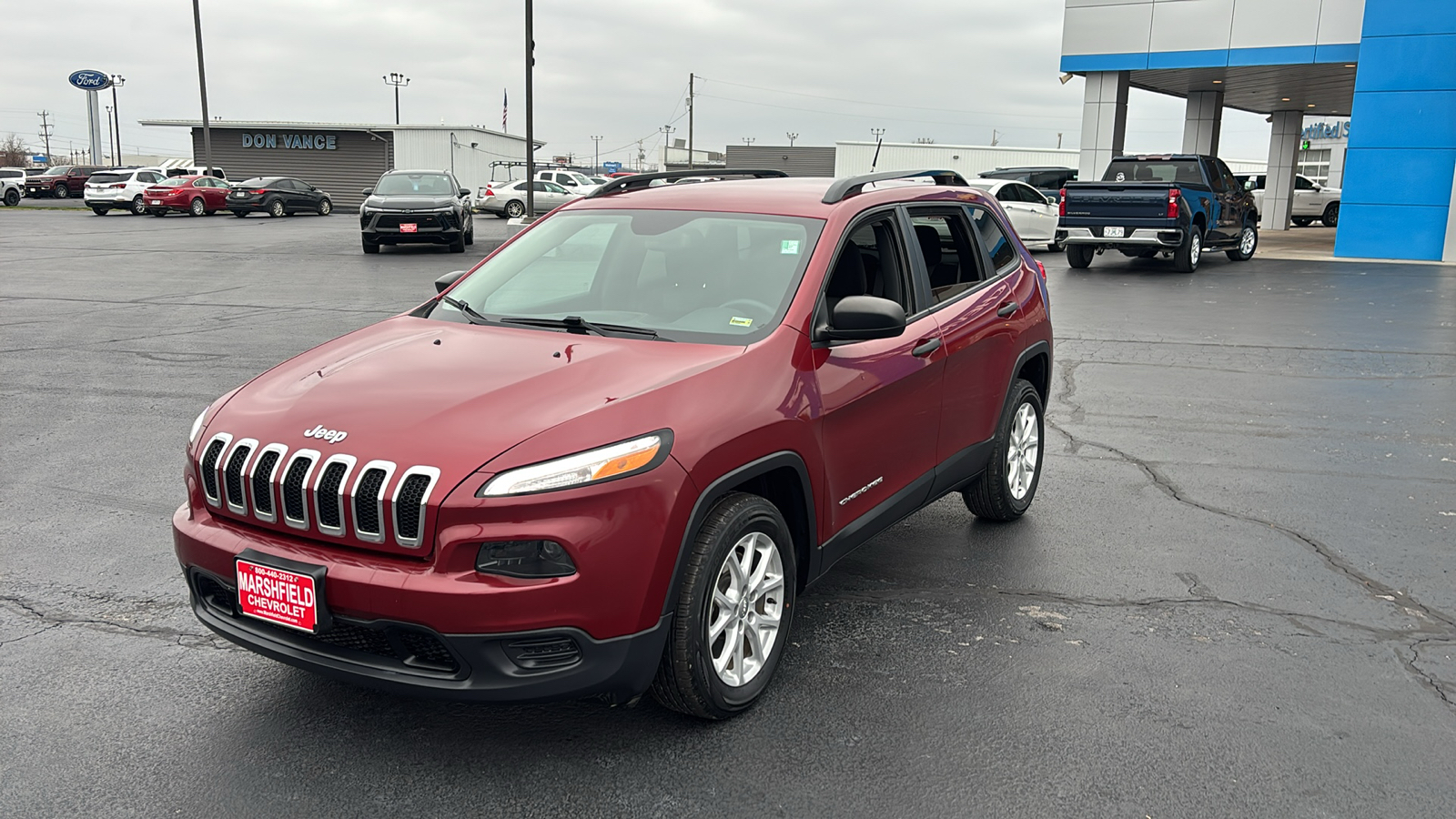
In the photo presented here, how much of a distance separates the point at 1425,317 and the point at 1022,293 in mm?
11138

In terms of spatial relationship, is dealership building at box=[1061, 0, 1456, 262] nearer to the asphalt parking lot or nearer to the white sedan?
the white sedan

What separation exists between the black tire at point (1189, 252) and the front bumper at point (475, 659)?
18191mm

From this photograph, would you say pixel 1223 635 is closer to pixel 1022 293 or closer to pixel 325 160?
pixel 1022 293

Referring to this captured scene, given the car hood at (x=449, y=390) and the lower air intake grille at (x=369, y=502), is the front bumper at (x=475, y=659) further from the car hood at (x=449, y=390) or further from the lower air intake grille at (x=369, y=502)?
the car hood at (x=449, y=390)

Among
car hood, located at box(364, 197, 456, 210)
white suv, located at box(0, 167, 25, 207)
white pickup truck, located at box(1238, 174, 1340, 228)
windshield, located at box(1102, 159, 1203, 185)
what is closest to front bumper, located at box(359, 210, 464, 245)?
car hood, located at box(364, 197, 456, 210)

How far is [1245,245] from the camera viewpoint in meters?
22.5

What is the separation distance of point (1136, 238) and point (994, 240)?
48.7ft

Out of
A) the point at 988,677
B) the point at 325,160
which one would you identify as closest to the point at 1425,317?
the point at 988,677

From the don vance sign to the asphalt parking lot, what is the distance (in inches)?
2145

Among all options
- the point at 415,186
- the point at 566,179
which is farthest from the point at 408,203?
the point at 566,179

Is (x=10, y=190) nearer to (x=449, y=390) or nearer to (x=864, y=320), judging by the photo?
(x=449, y=390)

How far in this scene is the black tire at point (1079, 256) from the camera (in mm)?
20484

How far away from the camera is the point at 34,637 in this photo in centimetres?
416

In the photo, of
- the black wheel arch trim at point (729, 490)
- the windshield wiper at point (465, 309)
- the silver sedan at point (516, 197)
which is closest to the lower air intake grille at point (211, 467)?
the windshield wiper at point (465, 309)
